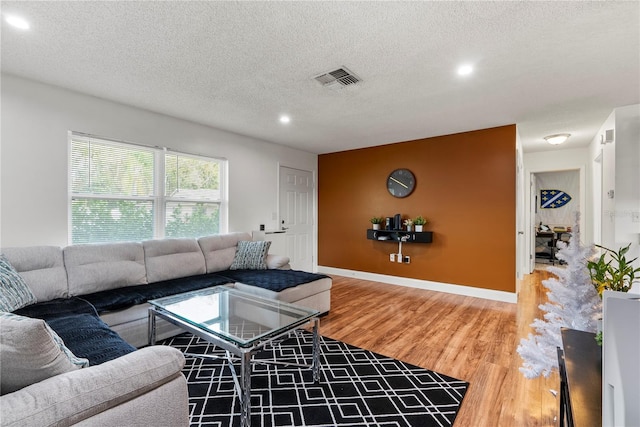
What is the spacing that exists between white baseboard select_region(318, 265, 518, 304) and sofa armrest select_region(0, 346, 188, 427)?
410cm

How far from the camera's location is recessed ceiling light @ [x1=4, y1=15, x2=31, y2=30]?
183cm

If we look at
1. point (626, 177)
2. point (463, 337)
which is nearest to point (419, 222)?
point (463, 337)

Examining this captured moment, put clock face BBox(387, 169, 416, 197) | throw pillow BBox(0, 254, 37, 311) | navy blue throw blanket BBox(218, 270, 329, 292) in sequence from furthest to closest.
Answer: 1. clock face BBox(387, 169, 416, 197)
2. navy blue throw blanket BBox(218, 270, 329, 292)
3. throw pillow BBox(0, 254, 37, 311)

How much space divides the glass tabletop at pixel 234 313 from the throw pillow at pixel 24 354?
887 mm

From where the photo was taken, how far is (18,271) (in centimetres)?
230

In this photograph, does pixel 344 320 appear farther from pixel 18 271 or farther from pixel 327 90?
pixel 18 271

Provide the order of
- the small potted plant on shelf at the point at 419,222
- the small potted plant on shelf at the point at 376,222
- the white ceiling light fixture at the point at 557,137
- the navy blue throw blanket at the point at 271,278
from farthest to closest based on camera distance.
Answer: the small potted plant on shelf at the point at 376,222, the small potted plant on shelf at the point at 419,222, the white ceiling light fixture at the point at 557,137, the navy blue throw blanket at the point at 271,278

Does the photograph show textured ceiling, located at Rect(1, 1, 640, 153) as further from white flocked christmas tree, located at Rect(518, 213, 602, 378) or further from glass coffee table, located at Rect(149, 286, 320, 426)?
glass coffee table, located at Rect(149, 286, 320, 426)

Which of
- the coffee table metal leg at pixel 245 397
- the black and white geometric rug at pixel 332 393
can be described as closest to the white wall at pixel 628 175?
the black and white geometric rug at pixel 332 393

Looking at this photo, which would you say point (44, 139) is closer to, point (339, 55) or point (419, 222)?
point (339, 55)

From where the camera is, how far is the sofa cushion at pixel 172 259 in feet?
10.2

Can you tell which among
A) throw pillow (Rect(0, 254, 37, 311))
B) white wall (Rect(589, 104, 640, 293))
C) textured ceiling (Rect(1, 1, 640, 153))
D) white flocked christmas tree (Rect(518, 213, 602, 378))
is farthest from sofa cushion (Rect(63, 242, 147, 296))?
white wall (Rect(589, 104, 640, 293))

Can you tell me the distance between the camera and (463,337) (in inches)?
111

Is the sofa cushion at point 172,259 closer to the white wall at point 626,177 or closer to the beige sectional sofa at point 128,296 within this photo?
the beige sectional sofa at point 128,296
